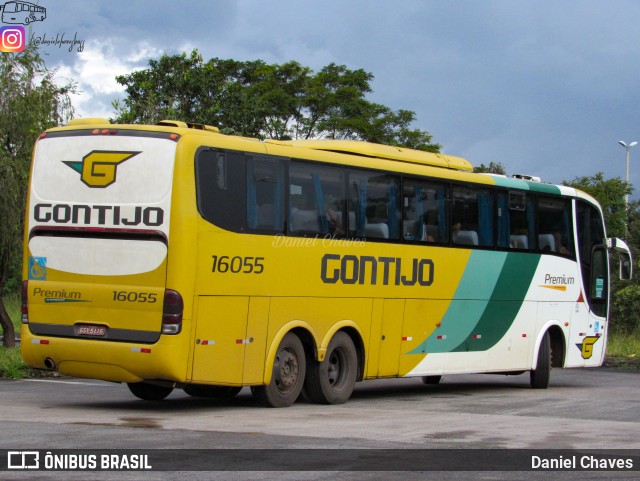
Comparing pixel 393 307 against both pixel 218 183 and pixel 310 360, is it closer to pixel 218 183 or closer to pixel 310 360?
pixel 310 360

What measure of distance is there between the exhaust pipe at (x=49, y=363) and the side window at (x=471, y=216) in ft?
23.4

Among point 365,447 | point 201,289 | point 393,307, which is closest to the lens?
point 365,447

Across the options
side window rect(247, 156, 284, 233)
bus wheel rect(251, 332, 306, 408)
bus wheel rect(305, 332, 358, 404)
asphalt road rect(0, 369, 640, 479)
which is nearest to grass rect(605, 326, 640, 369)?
asphalt road rect(0, 369, 640, 479)

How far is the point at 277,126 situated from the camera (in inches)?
2244

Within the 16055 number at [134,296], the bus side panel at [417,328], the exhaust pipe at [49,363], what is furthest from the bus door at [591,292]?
the exhaust pipe at [49,363]

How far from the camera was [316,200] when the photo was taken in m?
17.1

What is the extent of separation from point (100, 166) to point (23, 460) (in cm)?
570

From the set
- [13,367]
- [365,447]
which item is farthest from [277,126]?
[365,447]

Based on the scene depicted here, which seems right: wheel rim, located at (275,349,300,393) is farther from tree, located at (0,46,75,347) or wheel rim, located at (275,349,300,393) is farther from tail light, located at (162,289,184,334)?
tree, located at (0,46,75,347)

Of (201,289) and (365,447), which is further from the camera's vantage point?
(201,289)

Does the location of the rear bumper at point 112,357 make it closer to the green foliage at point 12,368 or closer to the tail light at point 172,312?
the tail light at point 172,312

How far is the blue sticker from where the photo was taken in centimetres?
1559

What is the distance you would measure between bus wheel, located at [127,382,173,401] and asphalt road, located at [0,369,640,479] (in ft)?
0.60

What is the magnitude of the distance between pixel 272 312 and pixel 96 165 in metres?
3.05
